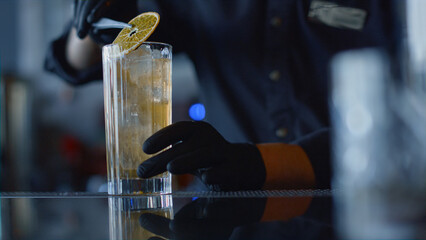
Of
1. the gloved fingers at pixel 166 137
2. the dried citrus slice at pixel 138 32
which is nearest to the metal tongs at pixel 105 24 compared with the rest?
the dried citrus slice at pixel 138 32

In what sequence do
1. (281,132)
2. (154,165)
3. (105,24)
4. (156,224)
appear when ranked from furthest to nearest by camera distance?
(281,132) → (105,24) → (154,165) → (156,224)

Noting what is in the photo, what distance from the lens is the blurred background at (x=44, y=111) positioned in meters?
5.02

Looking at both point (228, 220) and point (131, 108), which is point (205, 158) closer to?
point (131, 108)

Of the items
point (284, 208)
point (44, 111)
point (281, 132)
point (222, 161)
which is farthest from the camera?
point (44, 111)

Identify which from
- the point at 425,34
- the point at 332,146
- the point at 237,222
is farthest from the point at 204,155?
the point at 425,34

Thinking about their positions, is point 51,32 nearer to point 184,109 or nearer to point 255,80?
point 184,109

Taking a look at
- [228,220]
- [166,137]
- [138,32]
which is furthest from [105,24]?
[228,220]

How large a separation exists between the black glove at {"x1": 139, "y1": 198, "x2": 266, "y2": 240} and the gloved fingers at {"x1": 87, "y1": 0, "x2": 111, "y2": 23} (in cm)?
66

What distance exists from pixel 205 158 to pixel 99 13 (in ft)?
1.67

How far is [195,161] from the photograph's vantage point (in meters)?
0.80

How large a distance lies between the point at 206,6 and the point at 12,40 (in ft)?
15.8

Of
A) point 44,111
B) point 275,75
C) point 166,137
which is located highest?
point 275,75

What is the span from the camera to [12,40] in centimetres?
591

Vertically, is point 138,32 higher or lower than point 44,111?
higher
